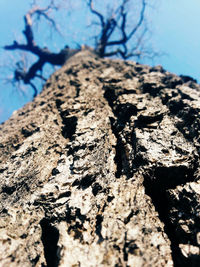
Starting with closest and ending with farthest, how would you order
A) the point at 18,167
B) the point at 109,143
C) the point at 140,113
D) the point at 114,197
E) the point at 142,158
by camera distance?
1. the point at 114,197
2. the point at 142,158
3. the point at 18,167
4. the point at 109,143
5. the point at 140,113

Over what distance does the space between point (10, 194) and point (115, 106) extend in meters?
2.47

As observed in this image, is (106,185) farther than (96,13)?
No

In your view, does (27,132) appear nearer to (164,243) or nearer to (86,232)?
(86,232)

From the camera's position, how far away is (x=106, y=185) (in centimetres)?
226

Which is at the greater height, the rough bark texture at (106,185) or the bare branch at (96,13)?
the bare branch at (96,13)

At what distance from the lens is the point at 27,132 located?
3586 mm

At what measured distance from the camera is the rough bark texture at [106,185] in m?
1.67

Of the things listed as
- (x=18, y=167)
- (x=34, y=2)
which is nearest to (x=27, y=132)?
(x=18, y=167)

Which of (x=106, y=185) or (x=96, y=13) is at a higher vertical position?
(x=96, y=13)

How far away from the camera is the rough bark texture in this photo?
5.46 ft

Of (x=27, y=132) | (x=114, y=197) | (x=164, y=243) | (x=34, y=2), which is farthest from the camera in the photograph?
(x=34, y=2)

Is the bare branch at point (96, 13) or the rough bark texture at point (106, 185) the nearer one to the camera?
the rough bark texture at point (106, 185)

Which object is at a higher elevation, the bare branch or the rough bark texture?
the bare branch

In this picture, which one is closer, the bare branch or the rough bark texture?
the rough bark texture
